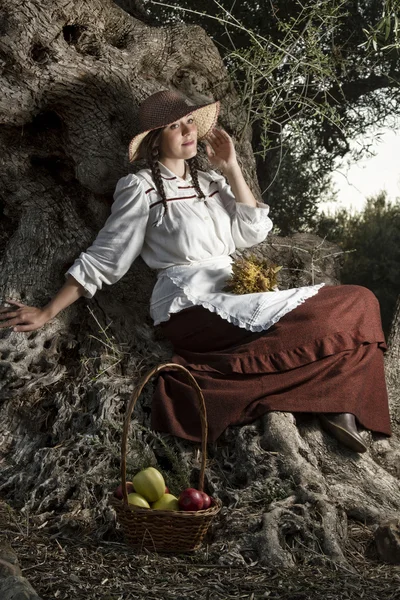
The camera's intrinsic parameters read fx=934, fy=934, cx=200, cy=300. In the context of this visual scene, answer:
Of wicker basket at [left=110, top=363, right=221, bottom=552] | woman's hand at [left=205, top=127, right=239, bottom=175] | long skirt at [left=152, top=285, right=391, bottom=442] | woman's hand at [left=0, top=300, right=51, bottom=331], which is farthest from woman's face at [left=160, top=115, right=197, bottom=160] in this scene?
wicker basket at [left=110, top=363, right=221, bottom=552]

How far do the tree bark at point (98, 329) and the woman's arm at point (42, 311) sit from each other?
1.36ft

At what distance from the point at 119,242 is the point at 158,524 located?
1972mm

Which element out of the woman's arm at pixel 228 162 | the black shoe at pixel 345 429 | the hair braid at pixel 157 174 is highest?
the woman's arm at pixel 228 162

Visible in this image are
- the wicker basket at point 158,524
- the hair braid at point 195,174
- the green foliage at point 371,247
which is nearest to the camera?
the wicker basket at point 158,524

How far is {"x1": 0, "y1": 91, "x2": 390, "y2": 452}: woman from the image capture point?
5.70 meters

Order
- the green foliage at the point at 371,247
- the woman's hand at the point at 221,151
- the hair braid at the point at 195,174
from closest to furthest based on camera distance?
the hair braid at the point at 195,174 → the woman's hand at the point at 221,151 → the green foliage at the point at 371,247

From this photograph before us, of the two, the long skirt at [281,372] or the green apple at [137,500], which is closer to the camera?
the green apple at [137,500]

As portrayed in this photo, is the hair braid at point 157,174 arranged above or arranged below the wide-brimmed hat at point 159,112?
below

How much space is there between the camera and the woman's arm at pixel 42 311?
596 centimetres

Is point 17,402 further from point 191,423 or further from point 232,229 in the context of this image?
point 232,229

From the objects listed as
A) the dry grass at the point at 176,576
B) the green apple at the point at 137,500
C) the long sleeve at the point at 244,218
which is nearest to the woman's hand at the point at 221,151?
the long sleeve at the point at 244,218

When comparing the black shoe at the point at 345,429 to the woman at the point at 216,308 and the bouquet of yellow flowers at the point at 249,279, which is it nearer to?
the woman at the point at 216,308

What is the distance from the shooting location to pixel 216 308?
229 inches

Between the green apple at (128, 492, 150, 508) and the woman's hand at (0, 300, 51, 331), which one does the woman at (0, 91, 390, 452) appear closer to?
the woman's hand at (0, 300, 51, 331)
